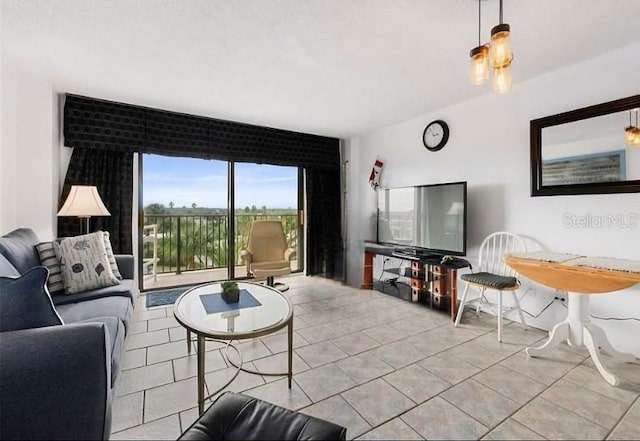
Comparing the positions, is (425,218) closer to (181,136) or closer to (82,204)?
(181,136)

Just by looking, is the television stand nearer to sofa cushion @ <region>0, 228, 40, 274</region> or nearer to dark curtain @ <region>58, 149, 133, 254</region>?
dark curtain @ <region>58, 149, 133, 254</region>

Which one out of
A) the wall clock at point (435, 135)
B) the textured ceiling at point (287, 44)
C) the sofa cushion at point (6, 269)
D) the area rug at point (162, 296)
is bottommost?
the area rug at point (162, 296)

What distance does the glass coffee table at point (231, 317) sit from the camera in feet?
5.12

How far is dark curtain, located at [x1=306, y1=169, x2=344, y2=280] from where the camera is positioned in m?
4.68

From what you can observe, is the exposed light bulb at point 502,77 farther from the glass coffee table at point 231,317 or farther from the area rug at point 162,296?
the area rug at point 162,296

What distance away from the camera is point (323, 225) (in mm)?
4770

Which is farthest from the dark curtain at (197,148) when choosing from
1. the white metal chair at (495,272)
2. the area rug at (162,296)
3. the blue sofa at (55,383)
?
the blue sofa at (55,383)

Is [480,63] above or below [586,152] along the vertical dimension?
above

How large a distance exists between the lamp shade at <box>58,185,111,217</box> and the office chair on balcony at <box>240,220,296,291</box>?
1.54m

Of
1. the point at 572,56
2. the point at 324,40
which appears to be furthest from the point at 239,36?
the point at 572,56

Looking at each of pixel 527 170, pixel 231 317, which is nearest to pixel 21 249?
pixel 231 317

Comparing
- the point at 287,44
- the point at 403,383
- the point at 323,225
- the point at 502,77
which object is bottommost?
the point at 403,383

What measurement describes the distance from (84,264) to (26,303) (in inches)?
48.7

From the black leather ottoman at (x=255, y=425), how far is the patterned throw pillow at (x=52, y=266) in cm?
181
